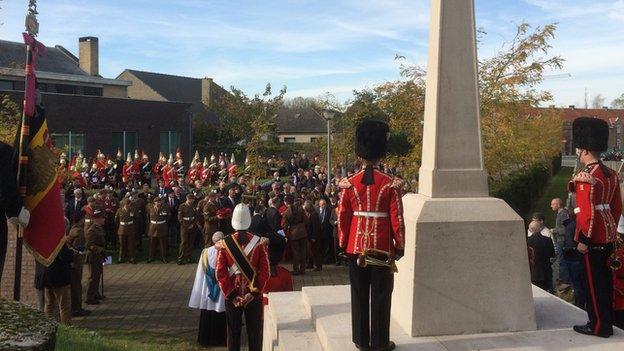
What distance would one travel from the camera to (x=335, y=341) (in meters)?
5.54

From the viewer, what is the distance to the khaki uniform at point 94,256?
1140 centimetres

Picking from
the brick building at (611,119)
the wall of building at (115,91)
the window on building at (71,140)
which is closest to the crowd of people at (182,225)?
the window on building at (71,140)

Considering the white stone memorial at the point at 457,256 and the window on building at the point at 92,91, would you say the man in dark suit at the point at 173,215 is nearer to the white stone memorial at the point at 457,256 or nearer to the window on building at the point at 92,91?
the white stone memorial at the point at 457,256

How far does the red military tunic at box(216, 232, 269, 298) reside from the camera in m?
6.81

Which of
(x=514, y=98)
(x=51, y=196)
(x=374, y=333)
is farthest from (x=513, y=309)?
(x=514, y=98)

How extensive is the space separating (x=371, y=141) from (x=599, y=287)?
2.39m

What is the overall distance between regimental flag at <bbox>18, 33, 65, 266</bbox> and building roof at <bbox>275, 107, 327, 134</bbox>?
57752 millimetres

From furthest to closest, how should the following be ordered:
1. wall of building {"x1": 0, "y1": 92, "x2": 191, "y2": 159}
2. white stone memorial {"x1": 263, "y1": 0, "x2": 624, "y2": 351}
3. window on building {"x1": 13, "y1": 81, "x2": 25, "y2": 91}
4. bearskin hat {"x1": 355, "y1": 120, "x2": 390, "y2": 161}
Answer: wall of building {"x1": 0, "y1": 92, "x2": 191, "y2": 159} < window on building {"x1": 13, "y1": 81, "x2": 25, "y2": 91} < white stone memorial {"x1": 263, "y1": 0, "x2": 624, "y2": 351} < bearskin hat {"x1": 355, "y1": 120, "x2": 390, "y2": 161}

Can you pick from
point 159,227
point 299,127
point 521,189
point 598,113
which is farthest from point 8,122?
point 598,113

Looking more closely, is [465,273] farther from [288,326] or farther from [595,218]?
[288,326]

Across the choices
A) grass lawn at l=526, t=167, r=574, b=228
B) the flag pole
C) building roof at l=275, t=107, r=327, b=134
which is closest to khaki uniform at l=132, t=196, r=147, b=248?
the flag pole

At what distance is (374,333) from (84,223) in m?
8.48

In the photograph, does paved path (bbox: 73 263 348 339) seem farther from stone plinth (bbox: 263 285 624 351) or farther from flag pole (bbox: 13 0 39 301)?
flag pole (bbox: 13 0 39 301)

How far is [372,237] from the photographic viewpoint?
5.12 metres
